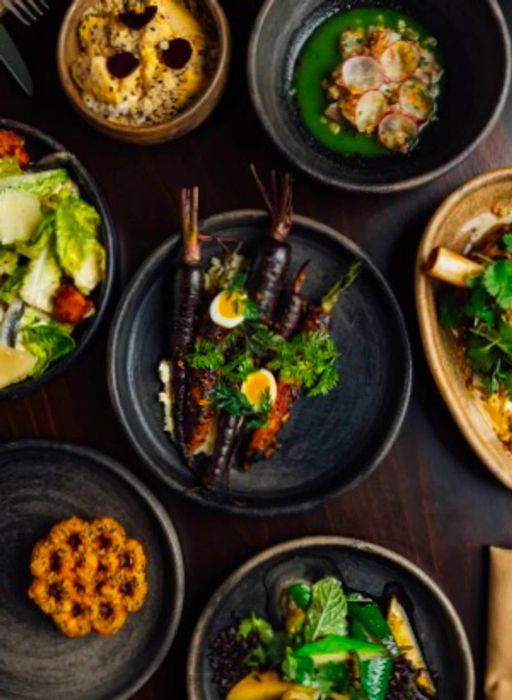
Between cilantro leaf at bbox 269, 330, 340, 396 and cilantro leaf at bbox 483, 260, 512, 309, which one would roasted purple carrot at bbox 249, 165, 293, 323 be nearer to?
cilantro leaf at bbox 269, 330, 340, 396

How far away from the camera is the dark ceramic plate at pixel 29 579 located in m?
2.85

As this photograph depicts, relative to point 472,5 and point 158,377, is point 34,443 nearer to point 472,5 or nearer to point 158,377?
point 158,377

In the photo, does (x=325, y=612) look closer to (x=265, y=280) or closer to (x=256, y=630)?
(x=256, y=630)

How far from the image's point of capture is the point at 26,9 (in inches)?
115

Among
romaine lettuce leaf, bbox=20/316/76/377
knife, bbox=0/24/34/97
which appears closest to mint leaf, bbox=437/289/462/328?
romaine lettuce leaf, bbox=20/316/76/377

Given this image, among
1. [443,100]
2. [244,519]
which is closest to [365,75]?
[443,100]

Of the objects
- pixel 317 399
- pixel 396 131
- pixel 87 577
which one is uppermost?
pixel 396 131

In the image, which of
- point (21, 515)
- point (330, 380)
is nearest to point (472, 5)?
point (330, 380)

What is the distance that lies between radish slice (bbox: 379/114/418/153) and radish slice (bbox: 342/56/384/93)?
0.35ft

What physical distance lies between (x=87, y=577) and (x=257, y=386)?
71 centimetres

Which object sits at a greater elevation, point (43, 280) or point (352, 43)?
point (352, 43)

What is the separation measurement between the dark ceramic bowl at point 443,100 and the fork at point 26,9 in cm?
68

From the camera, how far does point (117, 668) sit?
286cm

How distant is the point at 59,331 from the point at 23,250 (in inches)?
10.4
